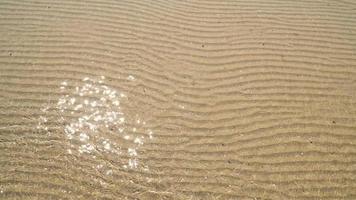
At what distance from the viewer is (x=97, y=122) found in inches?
169

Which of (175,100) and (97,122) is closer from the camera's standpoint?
(97,122)

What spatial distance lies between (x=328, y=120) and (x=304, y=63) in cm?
111

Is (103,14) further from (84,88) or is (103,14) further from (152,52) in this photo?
(84,88)

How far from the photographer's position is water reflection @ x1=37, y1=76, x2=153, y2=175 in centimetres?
403

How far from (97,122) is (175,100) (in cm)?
101

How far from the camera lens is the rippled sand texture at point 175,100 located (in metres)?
3.82

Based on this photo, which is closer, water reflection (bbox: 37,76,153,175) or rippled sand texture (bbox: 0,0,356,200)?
rippled sand texture (bbox: 0,0,356,200)

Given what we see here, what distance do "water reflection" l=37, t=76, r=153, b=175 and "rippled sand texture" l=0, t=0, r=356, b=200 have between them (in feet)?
0.05

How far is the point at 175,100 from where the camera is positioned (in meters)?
4.66

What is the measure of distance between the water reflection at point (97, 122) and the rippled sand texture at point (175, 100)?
2 cm

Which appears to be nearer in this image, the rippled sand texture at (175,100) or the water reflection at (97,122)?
the rippled sand texture at (175,100)

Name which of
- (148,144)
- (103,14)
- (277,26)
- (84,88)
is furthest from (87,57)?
(277,26)

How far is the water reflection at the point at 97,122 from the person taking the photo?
13.2 ft

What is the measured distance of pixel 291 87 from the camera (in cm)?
493
